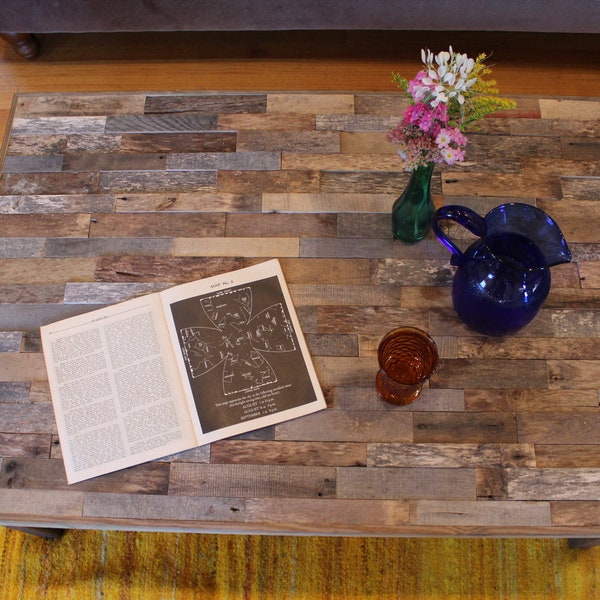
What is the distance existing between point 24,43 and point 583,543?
1.95m

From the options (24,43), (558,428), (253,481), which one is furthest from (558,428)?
(24,43)

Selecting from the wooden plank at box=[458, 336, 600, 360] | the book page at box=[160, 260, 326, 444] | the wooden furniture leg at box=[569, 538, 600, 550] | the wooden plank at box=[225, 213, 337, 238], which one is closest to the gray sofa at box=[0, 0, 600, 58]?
the wooden plank at box=[225, 213, 337, 238]

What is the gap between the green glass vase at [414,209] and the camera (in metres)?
0.93

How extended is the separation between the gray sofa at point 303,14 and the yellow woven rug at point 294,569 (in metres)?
1.24

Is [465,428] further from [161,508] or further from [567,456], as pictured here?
[161,508]

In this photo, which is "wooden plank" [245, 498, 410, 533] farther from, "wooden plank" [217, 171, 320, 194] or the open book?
"wooden plank" [217, 171, 320, 194]

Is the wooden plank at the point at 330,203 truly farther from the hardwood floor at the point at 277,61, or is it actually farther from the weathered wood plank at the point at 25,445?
the hardwood floor at the point at 277,61

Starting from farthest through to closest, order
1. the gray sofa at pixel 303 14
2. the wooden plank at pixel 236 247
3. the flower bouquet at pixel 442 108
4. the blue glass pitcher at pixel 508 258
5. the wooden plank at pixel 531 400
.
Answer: the gray sofa at pixel 303 14
the wooden plank at pixel 236 247
the wooden plank at pixel 531 400
the blue glass pitcher at pixel 508 258
the flower bouquet at pixel 442 108

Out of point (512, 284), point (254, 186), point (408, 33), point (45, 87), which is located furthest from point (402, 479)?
point (45, 87)

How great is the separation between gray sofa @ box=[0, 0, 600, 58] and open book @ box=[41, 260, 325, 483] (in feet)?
2.53

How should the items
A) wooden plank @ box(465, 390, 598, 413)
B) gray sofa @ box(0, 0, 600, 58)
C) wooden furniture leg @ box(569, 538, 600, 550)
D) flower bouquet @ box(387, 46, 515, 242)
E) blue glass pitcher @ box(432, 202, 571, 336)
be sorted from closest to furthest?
flower bouquet @ box(387, 46, 515, 242), blue glass pitcher @ box(432, 202, 571, 336), wooden plank @ box(465, 390, 598, 413), wooden furniture leg @ box(569, 538, 600, 550), gray sofa @ box(0, 0, 600, 58)

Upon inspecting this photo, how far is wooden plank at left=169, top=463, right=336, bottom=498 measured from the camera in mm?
934

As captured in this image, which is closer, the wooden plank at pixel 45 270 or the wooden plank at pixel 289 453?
the wooden plank at pixel 289 453

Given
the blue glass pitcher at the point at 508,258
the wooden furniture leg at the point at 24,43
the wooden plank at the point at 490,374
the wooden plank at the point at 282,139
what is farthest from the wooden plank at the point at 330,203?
the wooden furniture leg at the point at 24,43
